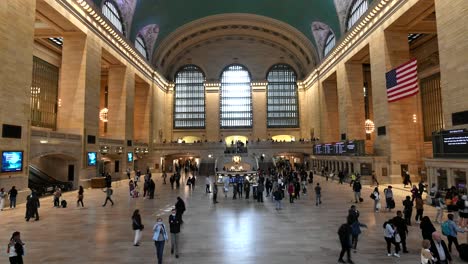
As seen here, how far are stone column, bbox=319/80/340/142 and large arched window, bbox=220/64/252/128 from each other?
14.4 m

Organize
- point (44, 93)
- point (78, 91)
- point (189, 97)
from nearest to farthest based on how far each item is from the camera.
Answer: point (78, 91), point (44, 93), point (189, 97)

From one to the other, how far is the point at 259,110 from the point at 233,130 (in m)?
5.14

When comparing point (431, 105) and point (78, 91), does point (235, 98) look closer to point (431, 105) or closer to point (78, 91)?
point (431, 105)

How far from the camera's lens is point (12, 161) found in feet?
47.4

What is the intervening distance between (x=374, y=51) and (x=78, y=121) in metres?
22.2

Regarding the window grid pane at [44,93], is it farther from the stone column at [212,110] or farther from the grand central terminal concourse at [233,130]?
the stone column at [212,110]

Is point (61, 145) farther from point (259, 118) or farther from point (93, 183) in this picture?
point (259, 118)

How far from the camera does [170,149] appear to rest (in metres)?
39.4

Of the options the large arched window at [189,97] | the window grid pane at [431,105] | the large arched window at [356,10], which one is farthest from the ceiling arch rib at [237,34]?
the window grid pane at [431,105]

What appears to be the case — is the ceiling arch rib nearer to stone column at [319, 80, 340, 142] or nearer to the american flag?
stone column at [319, 80, 340, 142]

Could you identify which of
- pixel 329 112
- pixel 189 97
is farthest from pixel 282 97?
pixel 189 97

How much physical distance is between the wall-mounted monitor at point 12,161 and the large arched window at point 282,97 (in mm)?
37576

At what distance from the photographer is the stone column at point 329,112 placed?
3681 centimetres

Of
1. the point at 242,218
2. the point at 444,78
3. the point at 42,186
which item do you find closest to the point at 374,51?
the point at 444,78
